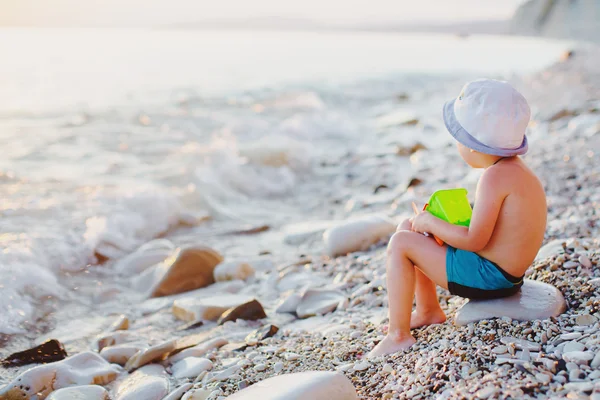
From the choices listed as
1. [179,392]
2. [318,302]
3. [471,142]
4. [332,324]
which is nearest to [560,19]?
[318,302]

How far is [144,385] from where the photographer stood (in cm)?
257

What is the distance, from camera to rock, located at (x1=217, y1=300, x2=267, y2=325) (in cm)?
323

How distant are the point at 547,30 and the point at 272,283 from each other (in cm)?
4067

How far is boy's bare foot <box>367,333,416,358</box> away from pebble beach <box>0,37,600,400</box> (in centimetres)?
5

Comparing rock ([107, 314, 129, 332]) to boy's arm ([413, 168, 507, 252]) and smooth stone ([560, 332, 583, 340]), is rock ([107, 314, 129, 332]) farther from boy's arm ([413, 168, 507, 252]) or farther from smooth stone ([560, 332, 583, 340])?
smooth stone ([560, 332, 583, 340])

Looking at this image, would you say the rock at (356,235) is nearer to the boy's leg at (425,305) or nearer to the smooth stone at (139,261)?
the smooth stone at (139,261)

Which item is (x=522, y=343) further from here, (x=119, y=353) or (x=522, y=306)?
(x=119, y=353)

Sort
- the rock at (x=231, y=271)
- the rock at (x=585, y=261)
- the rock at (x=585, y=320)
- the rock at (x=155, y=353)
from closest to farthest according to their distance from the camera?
the rock at (x=585, y=320) < the rock at (x=585, y=261) < the rock at (x=155, y=353) < the rock at (x=231, y=271)

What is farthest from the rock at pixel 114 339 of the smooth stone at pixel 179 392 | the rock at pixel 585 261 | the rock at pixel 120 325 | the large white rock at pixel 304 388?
the rock at pixel 585 261

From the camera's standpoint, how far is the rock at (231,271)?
3.91 metres

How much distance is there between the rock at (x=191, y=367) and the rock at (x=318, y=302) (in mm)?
704

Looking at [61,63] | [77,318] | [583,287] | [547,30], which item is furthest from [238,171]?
[547,30]

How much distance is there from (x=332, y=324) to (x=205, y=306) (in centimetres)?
76

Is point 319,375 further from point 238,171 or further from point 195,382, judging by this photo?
point 238,171
